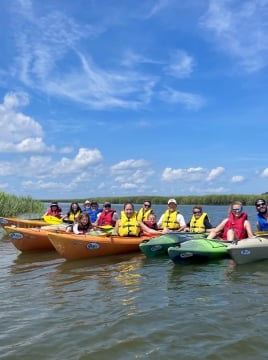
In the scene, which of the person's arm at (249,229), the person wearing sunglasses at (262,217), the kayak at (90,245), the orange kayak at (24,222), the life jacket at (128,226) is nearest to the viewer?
the person's arm at (249,229)

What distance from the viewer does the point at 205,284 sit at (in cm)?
684

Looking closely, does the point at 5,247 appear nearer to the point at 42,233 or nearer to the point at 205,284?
the point at 42,233

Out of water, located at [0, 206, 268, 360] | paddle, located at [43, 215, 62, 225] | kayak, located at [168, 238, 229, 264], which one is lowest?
water, located at [0, 206, 268, 360]

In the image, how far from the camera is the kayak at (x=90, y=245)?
31.0 ft

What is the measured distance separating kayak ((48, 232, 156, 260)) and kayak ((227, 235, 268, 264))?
9.13ft

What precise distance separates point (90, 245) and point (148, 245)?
1320 mm

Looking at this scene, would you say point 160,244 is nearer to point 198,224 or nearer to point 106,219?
point 198,224

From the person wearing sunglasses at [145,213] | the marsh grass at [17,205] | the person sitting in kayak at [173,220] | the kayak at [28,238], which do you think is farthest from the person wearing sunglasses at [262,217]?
the marsh grass at [17,205]

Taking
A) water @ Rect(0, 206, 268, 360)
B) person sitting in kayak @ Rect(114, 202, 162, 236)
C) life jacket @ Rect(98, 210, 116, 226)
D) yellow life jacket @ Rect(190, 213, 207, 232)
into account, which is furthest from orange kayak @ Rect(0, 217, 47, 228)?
water @ Rect(0, 206, 268, 360)

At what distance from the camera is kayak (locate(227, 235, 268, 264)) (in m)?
8.25

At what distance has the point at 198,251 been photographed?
328 inches

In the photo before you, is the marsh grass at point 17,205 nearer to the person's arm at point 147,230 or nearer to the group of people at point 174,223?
the group of people at point 174,223

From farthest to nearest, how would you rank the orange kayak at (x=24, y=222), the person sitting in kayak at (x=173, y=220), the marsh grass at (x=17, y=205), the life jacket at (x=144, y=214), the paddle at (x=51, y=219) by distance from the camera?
the marsh grass at (x=17, y=205) < the orange kayak at (x=24, y=222) < the paddle at (x=51, y=219) < the life jacket at (x=144, y=214) < the person sitting in kayak at (x=173, y=220)

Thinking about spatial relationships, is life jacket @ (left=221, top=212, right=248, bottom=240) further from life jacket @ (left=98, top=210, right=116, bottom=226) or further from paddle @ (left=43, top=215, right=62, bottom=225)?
paddle @ (left=43, top=215, right=62, bottom=225)
